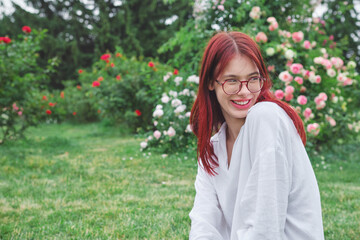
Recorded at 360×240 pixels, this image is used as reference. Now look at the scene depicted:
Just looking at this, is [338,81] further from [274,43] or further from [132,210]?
[132,210]

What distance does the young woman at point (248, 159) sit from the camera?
1.08m

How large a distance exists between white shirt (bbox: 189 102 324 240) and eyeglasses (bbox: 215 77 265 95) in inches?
9.2

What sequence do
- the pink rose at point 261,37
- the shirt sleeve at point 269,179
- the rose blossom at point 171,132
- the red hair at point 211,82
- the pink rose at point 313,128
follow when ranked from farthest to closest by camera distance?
the rose blossom at point 171,132 < the pink rose at point 261,37 < the pink rose at point 313,128 < the red hair at point 211,82 < the shirt sleeve at point 269,179

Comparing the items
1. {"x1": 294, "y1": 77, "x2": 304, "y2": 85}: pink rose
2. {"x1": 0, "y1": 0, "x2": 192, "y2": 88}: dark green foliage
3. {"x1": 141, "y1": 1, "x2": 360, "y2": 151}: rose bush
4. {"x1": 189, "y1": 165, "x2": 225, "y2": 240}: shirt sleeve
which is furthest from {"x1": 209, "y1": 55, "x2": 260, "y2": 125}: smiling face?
{"x1": 0, "y1": 0, "x2": 192, "y2": 88}: dark green foliage

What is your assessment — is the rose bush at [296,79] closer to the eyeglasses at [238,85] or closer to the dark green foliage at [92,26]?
the eyeglasses at [238,85]

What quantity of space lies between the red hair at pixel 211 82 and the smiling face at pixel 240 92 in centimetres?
2

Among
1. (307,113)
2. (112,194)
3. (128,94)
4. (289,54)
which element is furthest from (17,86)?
(307,113)

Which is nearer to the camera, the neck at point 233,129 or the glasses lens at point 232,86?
the glasses lens at point 232,86

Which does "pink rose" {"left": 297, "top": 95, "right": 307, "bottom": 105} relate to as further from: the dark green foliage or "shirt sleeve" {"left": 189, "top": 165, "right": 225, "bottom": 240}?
the dark green foliage

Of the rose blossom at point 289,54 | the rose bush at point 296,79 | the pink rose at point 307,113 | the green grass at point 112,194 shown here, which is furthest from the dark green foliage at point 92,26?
the pink rose at point 307,113

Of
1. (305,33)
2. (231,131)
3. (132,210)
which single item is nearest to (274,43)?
(305,33)

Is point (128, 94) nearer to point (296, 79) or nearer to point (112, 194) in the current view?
point (296, 79)

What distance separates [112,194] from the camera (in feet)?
11.0

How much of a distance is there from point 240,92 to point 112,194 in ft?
7.53
